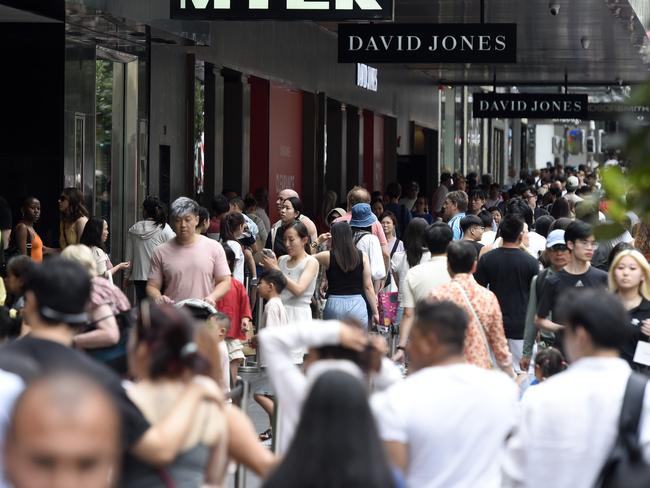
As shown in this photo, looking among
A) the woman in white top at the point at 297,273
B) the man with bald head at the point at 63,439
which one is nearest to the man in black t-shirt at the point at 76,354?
the man with bald head at the point at 63,439

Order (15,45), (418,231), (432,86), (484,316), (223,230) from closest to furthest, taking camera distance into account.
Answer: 1. (484,316)
2. (418,231)
3. (223,230)
4. (15,45)
5. (432,86)

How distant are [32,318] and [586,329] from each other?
1.98 meters

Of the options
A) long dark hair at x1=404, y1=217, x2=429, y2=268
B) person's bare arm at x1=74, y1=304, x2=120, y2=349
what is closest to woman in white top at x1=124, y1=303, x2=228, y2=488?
person's bare arm at x1=74, y1=304, x2=120, y2=349

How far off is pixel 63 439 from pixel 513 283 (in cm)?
793

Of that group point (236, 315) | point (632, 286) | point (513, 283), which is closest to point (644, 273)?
point (632, 286)

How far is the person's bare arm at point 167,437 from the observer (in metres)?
4.03

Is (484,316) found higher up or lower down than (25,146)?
lower down

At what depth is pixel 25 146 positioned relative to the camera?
586 inches

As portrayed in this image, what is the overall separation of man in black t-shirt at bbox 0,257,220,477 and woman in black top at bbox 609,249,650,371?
402 centimetres

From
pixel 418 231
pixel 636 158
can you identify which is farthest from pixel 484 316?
pixel 636 158

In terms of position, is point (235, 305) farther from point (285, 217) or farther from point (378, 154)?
point (378, 154)

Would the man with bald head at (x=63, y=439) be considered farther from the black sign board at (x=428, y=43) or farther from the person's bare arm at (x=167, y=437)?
the black sign board at (x=428, y=43)

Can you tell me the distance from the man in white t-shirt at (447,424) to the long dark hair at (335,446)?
90 centimetres

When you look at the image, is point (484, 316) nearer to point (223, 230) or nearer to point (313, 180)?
point (223, 230)
